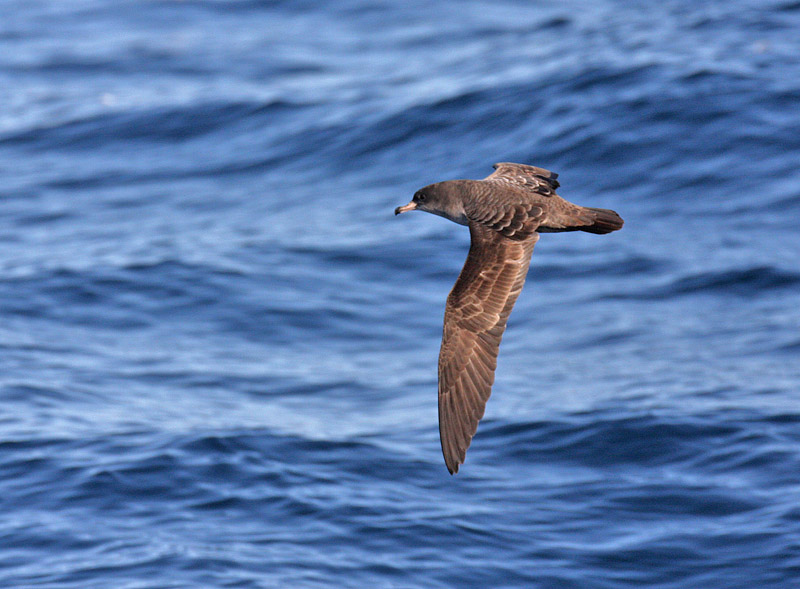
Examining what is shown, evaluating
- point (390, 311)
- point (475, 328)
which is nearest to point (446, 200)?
point (475, 328)

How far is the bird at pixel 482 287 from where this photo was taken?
6.06 metres

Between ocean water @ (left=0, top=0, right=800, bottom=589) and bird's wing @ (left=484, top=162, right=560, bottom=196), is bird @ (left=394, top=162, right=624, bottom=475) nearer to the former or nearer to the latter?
bird's wing @ (left=484, top=162, right=560, bottom=196)

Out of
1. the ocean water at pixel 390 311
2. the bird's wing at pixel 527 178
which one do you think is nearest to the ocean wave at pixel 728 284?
the ocean water at pixel 390 311

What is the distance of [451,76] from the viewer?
1677 cm

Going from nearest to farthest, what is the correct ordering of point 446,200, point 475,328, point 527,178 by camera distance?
point 475,328 < point 446,200 < point 527,178

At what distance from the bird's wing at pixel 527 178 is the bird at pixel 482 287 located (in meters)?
0.46

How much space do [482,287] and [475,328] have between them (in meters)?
0.23

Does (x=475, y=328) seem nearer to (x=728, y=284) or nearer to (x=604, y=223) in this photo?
(x=604, y=223)

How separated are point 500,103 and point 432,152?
1.29 m

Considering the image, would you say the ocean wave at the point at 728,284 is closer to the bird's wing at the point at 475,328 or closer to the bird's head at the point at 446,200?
the bird's head at the point at 446,200

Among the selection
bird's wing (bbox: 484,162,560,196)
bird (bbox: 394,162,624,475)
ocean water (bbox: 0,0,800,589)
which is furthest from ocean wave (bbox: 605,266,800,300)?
bird (bbox: 394,162,624,475)

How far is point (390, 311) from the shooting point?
1181 centimetres

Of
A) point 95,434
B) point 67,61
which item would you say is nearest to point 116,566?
point 95,434

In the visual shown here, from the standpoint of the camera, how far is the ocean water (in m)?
8.12
